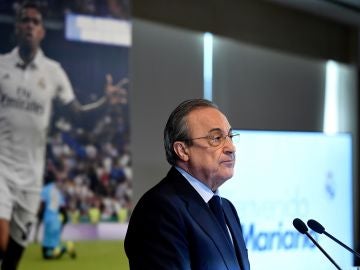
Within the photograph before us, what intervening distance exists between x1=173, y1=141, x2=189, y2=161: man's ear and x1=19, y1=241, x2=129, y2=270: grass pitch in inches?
78.3

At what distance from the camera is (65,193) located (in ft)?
12.8

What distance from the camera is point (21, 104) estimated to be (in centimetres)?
377

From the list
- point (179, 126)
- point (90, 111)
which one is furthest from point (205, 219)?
point (90, 111)

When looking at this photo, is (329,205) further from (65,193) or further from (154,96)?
(65,193)

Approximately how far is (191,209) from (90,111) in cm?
215

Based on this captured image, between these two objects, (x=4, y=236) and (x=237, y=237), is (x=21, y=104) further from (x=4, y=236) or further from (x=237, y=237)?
(x=237, y=237)

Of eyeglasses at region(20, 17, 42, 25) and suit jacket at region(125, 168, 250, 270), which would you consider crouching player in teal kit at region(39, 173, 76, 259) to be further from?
suit jacket at region(125, 168, 250, 270)

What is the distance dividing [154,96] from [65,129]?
901 mm

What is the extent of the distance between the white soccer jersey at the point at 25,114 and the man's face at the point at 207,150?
75.3 inches

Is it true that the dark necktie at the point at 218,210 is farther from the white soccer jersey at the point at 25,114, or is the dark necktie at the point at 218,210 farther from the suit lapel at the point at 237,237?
the white soccer jersey at the point at 25,114

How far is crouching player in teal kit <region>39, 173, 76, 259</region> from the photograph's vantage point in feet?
12.6

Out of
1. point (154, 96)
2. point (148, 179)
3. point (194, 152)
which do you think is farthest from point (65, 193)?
point (194, 152)

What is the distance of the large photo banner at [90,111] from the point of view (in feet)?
12.8

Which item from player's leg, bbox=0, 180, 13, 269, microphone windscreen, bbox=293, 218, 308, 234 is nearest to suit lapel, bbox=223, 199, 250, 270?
microphone windscreen, bbox=293, 218, 308, 234
